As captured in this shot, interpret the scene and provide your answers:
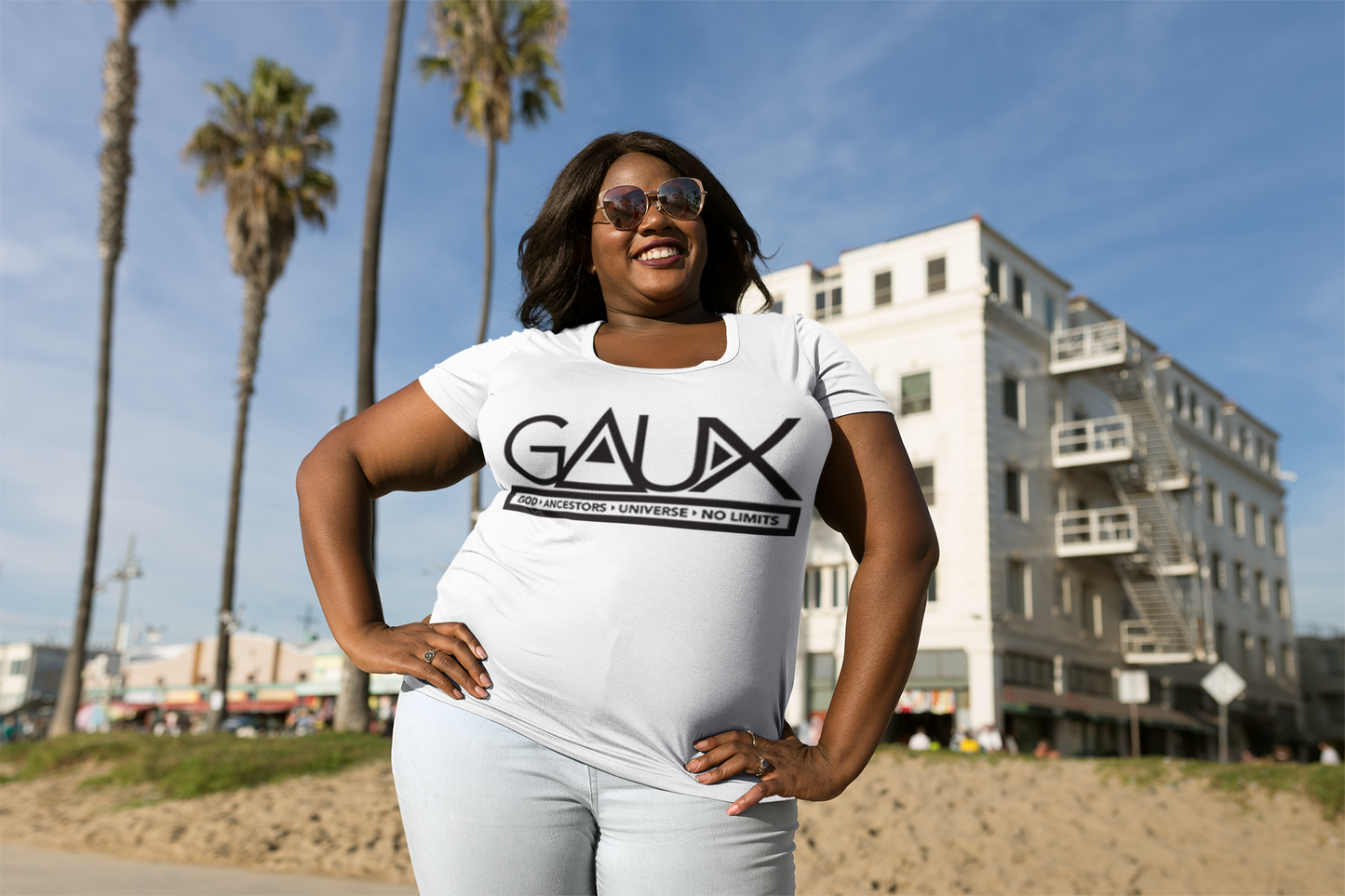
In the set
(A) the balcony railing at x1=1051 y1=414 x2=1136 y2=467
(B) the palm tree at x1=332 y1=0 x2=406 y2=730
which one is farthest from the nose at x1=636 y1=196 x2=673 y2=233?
(A) the balcony railing at x1=1051 y1=414 x2=1136 y2=467

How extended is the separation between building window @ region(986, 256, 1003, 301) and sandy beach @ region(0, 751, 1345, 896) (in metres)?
21.0

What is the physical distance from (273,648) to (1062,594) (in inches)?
1632

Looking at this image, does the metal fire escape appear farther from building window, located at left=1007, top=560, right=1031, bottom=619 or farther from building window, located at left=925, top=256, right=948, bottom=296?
building window, located at left=925, top=256, right=948, bottom=296

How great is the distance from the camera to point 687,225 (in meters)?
1.92

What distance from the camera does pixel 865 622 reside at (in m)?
1.56

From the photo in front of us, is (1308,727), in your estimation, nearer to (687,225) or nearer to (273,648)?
(273,648)

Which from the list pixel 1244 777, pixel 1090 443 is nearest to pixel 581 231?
pixel 1244 777

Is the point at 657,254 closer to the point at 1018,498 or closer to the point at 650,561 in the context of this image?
the point at 650,561

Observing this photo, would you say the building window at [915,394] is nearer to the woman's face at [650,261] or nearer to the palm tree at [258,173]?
the palm tree at [258,173]

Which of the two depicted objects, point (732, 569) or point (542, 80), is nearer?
point (732, 569)

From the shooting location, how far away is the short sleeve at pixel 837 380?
1.66 meters

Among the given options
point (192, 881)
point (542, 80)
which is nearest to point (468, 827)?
point (192, 881)

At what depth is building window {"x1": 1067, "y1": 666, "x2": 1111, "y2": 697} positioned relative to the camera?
3097 centimetres

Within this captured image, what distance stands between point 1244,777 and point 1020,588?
20679 millimetres
